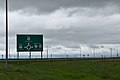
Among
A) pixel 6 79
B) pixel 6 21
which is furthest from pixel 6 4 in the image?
pixel 6 79

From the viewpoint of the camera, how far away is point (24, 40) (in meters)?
47.4

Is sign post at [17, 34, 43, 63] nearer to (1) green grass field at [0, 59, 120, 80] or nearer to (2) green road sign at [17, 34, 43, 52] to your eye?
(2) green road sign at [17, 34, 43, 52]

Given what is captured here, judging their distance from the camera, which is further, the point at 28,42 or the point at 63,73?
the point at 28,42

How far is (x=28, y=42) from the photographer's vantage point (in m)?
47.5

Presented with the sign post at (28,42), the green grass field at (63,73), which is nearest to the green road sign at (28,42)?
the sign post at (28,42)

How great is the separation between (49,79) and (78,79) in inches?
101

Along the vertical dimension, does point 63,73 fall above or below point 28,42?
below

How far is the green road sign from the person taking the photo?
47.3m

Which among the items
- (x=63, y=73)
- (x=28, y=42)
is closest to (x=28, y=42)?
(x=28, y=42)

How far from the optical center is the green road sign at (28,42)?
47.3m

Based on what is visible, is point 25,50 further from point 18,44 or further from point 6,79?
point 6,79

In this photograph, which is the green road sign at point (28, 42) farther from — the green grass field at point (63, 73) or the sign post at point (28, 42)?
the green grass field at point (63, 73)

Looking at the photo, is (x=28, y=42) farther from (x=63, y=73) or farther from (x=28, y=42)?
(x=63, y=73)

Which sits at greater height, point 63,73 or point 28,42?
point 28,42
